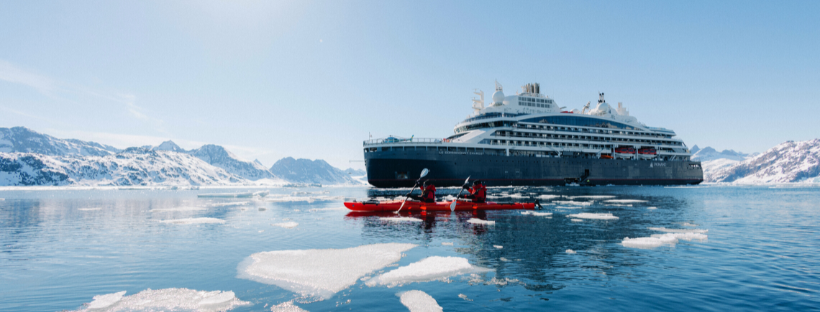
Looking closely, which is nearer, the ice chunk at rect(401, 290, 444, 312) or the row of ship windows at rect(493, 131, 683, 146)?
the ice chunk at rect(401, 290, 444, 312)

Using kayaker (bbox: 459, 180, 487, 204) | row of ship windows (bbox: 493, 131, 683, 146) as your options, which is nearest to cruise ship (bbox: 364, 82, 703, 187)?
row of ship windows (bbox: 493, 131, 683, 146)

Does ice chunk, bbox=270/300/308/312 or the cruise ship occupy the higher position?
the cruise ship

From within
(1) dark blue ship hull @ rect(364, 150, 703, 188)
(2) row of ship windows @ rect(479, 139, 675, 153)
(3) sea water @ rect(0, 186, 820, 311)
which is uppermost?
(2) row of ship windows @ rect(479, 139, 675, 153)

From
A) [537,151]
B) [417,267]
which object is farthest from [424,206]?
[537,151]

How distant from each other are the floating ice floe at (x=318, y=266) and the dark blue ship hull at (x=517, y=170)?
38.1 m

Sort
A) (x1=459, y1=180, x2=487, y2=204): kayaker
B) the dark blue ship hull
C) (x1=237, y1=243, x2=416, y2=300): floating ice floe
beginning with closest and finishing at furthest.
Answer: (x1=237, y1=243, x2=416, y2=300): floating ice floe < (x1=459, y1=180, x2=487, y2=204): kayaker < the dark blue ship hull

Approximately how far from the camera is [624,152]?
67375 mm

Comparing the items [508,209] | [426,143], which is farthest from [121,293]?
[426,143]

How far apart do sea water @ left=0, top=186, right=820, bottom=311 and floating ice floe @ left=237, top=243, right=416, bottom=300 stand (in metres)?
0.04

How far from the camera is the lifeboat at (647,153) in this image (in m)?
68.9

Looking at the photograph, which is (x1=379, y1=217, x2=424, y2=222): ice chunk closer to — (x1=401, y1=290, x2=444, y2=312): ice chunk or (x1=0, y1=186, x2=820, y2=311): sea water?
(x1=0, y1=186, x2=820, y2=311): sea water

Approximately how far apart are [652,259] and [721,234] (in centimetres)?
652

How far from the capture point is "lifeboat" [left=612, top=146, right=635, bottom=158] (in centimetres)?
6731

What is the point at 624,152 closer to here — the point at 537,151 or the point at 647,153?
the point at 647,153
